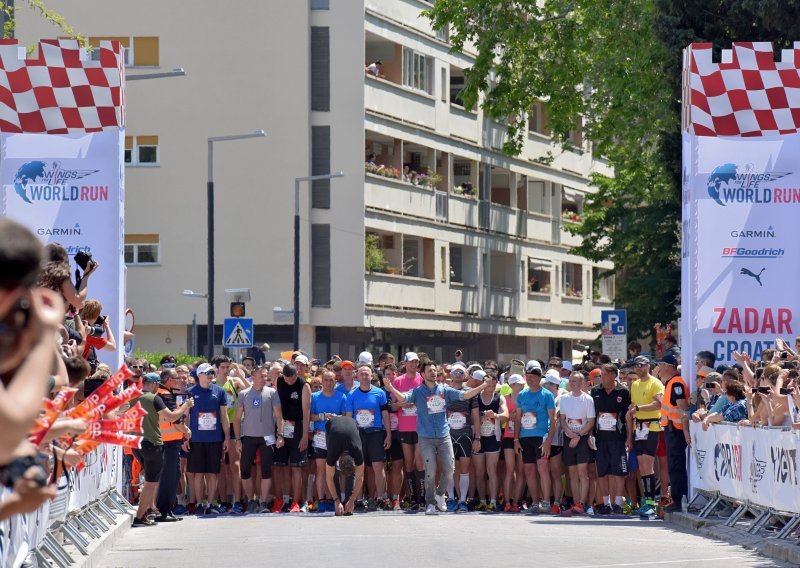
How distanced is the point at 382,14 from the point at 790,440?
4059 centimetres

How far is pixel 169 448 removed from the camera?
21906mm

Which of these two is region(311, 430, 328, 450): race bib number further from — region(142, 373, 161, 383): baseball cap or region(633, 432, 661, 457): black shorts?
region(633, 432, 661, 457): black shorts

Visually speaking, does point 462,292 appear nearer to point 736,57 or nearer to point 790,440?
point 736,57

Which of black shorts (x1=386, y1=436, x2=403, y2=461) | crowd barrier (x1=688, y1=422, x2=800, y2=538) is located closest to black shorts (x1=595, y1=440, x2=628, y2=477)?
crowd barrier (x1=688, y1=422, x2=800, y2=538)

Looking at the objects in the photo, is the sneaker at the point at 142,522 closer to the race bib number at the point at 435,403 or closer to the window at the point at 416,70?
the race bib number at the point at 435,403

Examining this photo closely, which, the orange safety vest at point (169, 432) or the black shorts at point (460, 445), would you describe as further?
the black shorts at point (460, 445)

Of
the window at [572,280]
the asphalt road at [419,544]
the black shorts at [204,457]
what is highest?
the window at [572,280]

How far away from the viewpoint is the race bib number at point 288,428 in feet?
79.5

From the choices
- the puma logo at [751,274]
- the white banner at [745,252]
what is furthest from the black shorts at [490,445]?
the puma logo at [751,274]

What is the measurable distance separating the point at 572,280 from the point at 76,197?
177ft

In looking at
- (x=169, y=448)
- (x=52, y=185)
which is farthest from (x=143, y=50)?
(x=52, y=185)

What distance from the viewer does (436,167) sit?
2383 inches

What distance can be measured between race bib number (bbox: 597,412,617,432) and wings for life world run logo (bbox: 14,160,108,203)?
24.1 feet

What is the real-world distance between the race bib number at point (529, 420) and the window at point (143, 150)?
1258 inches
